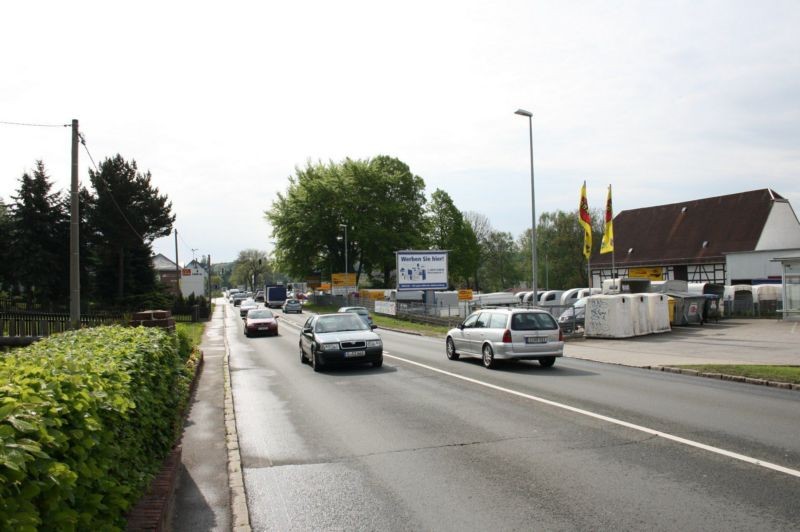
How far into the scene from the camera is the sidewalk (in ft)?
17.2

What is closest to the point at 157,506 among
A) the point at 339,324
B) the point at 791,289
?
the point at 339,324

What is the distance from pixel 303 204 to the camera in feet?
230

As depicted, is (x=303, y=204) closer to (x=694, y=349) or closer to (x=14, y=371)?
(x=694, y=349)

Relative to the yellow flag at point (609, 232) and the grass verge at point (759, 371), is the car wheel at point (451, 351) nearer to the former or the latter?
the grass verge at point (759, 371)

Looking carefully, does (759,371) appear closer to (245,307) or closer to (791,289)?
(791,289)

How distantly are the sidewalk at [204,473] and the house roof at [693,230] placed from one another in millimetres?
48082

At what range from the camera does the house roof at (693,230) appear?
49625 millimetres

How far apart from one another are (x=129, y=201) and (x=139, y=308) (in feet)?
30.9

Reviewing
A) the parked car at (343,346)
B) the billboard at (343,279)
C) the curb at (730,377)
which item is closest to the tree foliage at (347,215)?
the billboard at (343,279)

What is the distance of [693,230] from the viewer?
5400cm

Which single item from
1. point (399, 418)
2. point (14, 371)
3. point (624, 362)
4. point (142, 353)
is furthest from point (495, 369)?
point (14, 371)

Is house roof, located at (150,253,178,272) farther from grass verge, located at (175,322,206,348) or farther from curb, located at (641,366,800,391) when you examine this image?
curb, located at (641,366,800,391)

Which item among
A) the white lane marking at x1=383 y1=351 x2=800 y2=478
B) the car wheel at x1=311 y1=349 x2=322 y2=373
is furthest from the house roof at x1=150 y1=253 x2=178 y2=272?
the white lane marking at x1=383 y1=351 x2=800 y2=478

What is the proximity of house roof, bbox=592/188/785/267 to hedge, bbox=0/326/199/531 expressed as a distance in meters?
51.9
